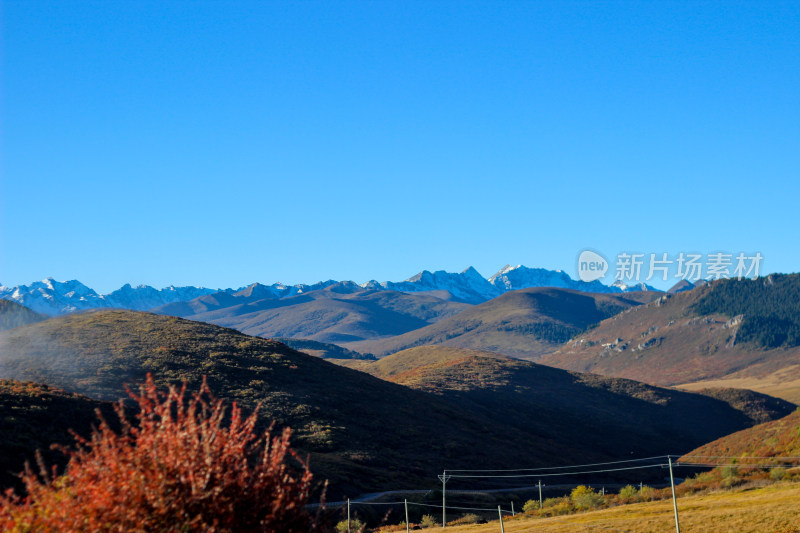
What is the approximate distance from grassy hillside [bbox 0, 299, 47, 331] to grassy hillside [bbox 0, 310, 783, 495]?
101 ft

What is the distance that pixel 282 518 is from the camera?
A: 9797mm

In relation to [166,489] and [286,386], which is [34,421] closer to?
[286,386]

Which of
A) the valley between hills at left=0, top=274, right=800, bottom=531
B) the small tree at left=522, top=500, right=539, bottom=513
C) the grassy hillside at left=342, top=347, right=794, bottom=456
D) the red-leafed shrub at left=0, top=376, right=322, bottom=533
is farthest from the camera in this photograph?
the grassy hillside at left=342, top=347, right=794, bottom=456

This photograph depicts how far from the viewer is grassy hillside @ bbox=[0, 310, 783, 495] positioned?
75.2m

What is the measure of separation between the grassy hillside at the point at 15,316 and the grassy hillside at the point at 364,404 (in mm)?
30868

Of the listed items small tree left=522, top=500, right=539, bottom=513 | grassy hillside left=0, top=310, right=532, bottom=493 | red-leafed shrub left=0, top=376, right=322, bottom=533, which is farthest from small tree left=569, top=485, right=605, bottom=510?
red-leafed shrub left=0, top=376, right=322, bottom=533

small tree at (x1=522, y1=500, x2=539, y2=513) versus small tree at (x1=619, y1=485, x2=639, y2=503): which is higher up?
small tree at (x1=619, y1=485, x2=639, y2=503)

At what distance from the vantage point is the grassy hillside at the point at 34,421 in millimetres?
45781

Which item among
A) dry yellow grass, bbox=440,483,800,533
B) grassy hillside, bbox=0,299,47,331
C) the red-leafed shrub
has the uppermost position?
grassy hillside, bbox=0,299,47,331

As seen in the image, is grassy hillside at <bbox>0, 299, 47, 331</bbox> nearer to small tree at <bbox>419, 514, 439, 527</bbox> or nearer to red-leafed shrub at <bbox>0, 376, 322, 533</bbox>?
small tree at <bbox>419, 514, 439, 527</bbox>

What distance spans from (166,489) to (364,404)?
83.2 m

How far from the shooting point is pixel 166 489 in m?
9.05

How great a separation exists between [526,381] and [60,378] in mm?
93940

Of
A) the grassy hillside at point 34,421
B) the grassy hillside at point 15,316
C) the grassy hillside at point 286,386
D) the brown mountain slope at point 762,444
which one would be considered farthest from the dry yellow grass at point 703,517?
the grassy hillside at point 15,316
